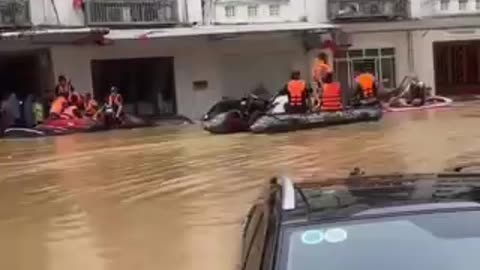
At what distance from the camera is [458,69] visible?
38.7 metres

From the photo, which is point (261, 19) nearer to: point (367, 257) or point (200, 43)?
point (200, 43)

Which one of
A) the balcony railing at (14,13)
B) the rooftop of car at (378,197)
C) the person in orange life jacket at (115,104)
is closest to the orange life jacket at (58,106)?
the person in orange life jacket at (115,104)

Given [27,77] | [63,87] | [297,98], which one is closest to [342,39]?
[27,77]

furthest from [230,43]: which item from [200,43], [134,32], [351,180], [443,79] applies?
[351,180]

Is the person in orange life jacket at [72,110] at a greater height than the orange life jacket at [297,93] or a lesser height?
lesser

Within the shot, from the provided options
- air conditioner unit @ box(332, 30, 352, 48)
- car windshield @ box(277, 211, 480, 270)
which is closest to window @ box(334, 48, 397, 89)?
air conditioner unit @ box(332, 30, 352, 48)

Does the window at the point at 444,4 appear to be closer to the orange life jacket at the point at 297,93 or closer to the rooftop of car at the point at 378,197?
the orange life jacket at the point at 297,93

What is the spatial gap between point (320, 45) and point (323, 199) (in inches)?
1187

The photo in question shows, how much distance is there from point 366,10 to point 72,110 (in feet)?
39.0

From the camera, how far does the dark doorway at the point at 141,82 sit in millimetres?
31719

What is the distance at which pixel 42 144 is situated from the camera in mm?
23344

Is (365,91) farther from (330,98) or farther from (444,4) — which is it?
(444,4)

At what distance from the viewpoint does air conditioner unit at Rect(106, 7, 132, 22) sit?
101ft

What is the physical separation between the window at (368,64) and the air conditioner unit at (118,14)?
7681 mm
